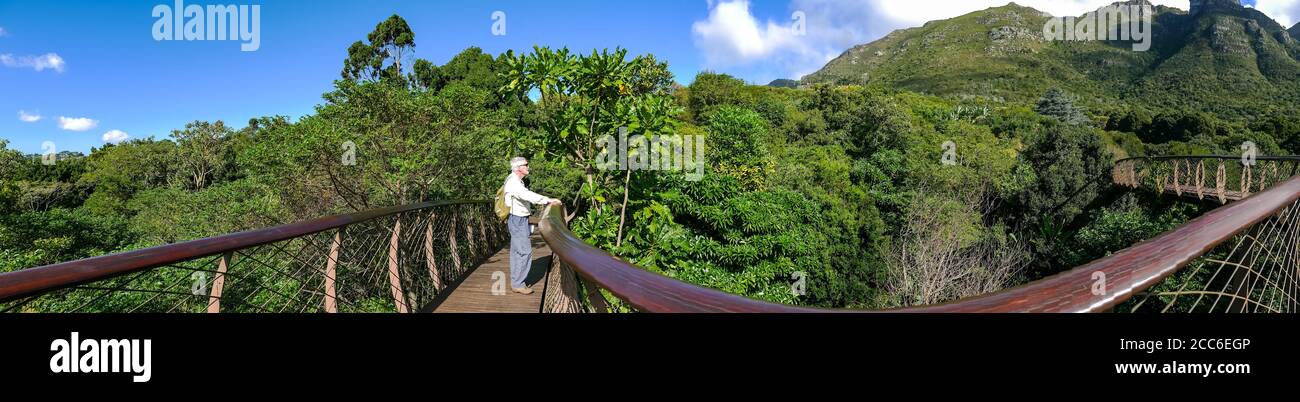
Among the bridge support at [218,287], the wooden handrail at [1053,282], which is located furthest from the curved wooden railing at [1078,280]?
the bridge support at [218,287]

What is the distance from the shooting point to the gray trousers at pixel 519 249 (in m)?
3.96

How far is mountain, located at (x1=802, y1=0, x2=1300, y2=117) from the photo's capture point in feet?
158

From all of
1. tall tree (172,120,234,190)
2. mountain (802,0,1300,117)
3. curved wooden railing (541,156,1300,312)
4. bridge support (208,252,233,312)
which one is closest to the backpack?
bridge support (208,252,233,312)

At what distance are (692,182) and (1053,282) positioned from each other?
28.3 ft

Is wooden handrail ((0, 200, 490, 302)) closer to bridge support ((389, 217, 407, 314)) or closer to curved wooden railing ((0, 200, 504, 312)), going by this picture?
curved wooden railing ((0, 200, 504, 312))

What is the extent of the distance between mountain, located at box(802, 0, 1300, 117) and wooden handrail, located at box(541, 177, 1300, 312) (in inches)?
2347

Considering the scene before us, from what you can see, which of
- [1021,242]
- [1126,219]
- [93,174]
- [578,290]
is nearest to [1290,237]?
[578,290]

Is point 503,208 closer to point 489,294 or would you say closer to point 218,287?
point 489,294

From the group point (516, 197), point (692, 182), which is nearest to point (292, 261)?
point (516, 197)

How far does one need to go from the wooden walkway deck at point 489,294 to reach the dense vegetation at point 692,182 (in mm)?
826

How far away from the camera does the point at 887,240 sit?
739 inches
